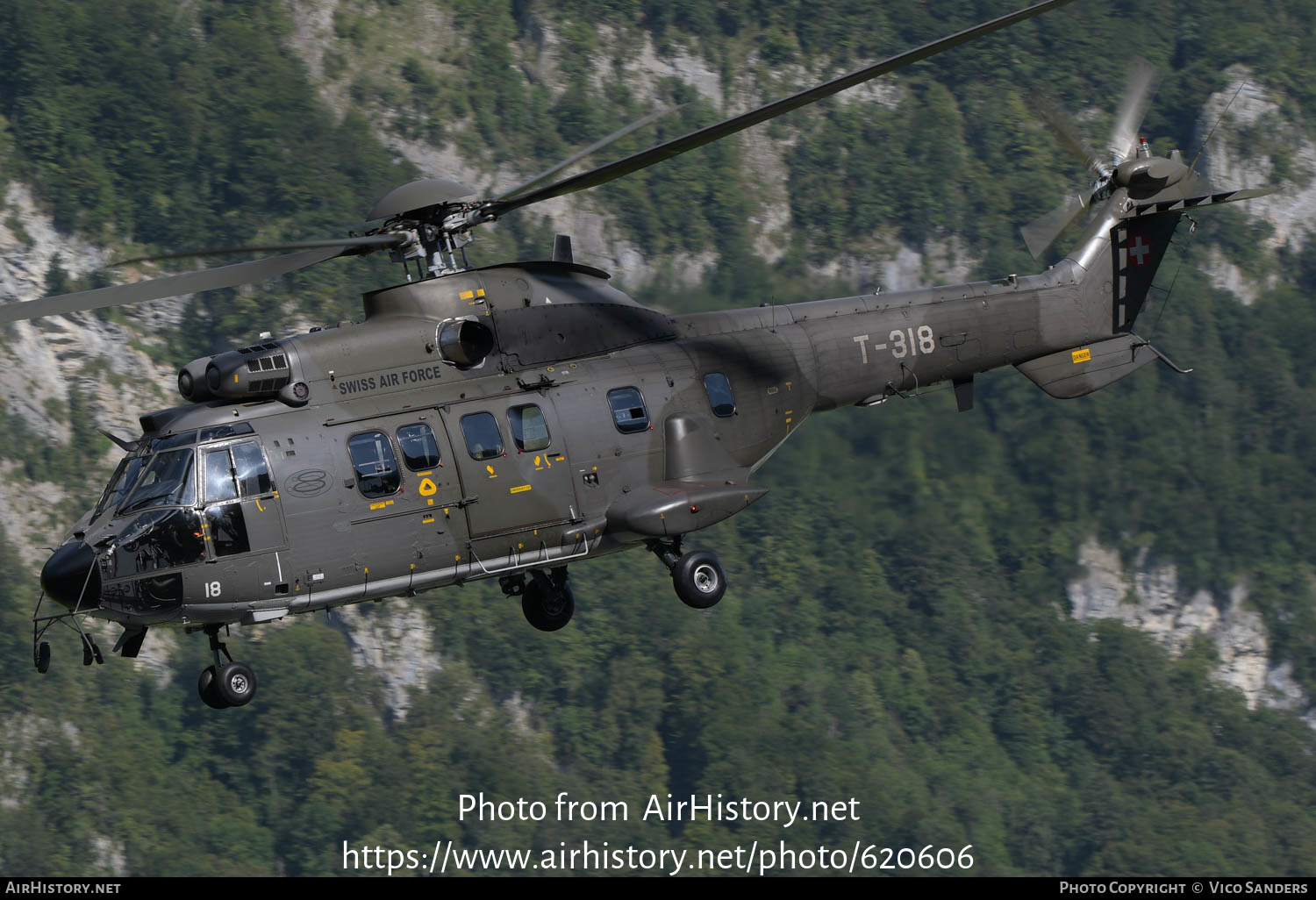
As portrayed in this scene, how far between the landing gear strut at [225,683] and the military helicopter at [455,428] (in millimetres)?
43

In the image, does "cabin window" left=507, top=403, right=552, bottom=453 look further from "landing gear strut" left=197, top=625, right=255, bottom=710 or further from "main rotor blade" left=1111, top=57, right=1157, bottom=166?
"main rotor blade" left=1111, top=57, right=1157, bottom=166

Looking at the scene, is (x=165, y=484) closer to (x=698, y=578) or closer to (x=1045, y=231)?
(x=698, y=578)

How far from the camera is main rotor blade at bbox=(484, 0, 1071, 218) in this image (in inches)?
768

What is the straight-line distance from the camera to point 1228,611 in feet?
378

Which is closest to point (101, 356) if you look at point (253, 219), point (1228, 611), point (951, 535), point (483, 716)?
point (253, 219)

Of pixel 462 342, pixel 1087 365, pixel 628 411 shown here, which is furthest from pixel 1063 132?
pixel 462 342

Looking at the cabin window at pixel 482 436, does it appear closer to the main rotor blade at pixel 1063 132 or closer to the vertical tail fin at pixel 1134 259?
the main rotor blade at pixel 1063 132

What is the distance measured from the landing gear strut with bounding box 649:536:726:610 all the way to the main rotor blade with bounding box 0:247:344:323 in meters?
6.27

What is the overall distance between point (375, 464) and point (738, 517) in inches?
3109

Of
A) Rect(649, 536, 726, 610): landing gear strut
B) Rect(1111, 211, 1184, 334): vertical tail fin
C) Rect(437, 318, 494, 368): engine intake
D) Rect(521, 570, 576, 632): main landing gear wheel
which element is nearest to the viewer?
Rect(437, 318, 494, 368): engine intake

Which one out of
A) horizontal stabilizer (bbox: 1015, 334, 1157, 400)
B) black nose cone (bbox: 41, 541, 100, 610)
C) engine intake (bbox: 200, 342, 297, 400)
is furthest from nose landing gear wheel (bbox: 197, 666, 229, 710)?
horizontal stabilizer (bbox: 1015, 334, 1157, 400)

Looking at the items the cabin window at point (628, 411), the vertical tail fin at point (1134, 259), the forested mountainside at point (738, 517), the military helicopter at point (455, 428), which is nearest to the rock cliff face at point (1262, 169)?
the forested mountainside at point (738, 517)

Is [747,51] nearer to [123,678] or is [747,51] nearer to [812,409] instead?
[123,678]

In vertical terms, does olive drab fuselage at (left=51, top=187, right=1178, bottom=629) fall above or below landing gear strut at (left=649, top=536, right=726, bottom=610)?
above
